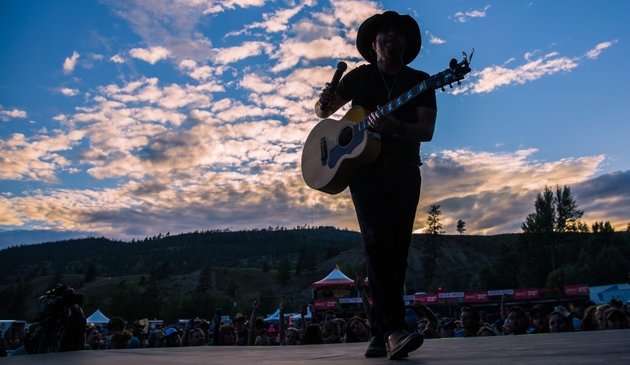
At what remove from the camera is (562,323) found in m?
7.64

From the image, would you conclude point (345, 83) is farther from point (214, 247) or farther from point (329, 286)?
point (214, 247)

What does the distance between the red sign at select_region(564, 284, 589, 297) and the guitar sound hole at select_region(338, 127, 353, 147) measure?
35979 millimetres

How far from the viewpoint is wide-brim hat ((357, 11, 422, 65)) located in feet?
10.7

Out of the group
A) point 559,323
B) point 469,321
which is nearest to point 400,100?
point 469,321

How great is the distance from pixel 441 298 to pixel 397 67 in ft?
112

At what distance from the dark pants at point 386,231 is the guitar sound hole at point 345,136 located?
0.30m

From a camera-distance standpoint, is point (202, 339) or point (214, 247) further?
point (214, 247)

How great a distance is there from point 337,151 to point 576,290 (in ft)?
122

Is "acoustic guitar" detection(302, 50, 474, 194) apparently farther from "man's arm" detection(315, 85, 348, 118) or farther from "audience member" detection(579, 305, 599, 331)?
"audience member" detection(579, 305, 599, 331)

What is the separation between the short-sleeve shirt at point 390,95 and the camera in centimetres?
296

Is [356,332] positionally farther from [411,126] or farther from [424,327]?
[411,126]

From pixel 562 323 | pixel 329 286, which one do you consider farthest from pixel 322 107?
pixel 329 286

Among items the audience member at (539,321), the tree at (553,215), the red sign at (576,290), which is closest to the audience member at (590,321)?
the audience member at (539,321)

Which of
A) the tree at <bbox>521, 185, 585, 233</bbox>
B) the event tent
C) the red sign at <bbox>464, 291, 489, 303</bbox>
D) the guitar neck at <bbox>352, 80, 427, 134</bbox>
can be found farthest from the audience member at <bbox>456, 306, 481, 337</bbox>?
the tree at <bbox>521, 185, 585, 233</bbox>
